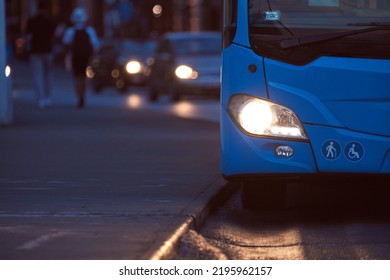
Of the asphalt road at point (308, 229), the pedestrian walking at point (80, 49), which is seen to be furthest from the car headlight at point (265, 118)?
the pedestrian walking at point (80, 49)

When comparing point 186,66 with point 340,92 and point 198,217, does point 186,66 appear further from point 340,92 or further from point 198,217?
point 198,217

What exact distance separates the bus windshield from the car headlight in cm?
37

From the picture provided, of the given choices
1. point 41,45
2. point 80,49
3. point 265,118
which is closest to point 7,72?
point 41,45

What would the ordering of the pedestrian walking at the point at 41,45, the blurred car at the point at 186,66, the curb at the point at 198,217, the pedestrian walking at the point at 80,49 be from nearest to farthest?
the curb at the point at 198,217 → the pedestrian walking at the point at 41,45 → the pedestrian walking at the point at 80,49 → the blurred car at the point at 186,66

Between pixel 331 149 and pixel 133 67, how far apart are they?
33.0 metres

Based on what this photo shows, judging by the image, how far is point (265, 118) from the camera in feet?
34.7

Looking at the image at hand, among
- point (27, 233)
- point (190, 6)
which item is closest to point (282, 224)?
point (27, 233)

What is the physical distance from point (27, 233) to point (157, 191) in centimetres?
295

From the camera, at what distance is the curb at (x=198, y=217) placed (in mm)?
8297

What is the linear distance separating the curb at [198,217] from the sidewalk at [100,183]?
5 centimetres

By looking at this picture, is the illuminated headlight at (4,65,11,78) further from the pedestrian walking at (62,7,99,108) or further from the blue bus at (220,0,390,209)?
the blue bus at (220,0,390,209)

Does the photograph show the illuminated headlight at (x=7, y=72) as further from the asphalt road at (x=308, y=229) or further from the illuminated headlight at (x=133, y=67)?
the illuminated headlight at (x=133, y=67)
